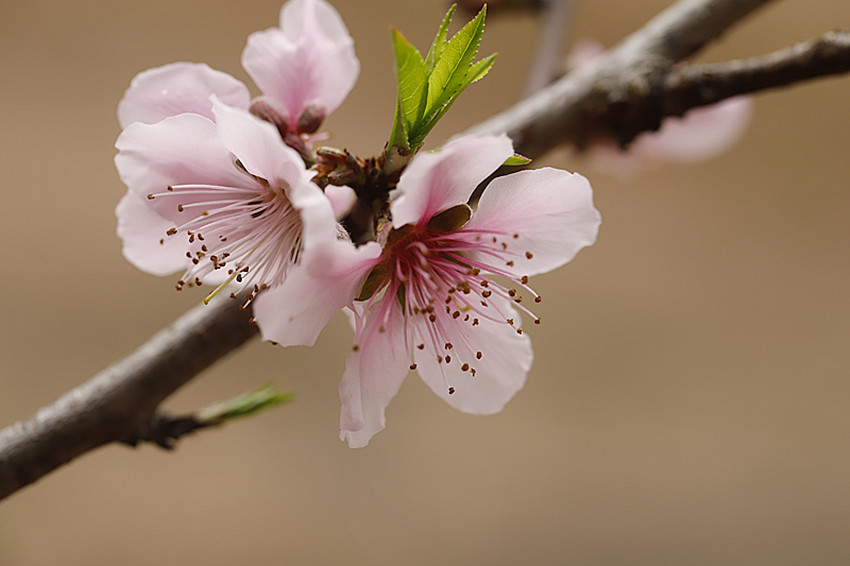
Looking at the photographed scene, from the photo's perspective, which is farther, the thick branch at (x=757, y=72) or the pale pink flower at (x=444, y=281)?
the thick branch at (x=757, y=72)

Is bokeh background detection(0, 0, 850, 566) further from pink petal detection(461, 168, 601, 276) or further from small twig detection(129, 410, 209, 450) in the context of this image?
pink petal detection(461, 168, 601, 276)

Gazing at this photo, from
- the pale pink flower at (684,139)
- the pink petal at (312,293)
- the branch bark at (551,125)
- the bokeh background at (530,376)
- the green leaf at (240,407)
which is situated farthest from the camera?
the bokeh background at (530,376)

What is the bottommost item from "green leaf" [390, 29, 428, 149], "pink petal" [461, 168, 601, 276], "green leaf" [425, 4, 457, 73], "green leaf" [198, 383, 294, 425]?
"pink petal" [461, 168, 601, 276]

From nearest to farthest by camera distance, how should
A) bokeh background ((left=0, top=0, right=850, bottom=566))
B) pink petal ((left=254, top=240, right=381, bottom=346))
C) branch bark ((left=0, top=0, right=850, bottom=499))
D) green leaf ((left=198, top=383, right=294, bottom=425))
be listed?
pink petal ((left=254, top=240, right=381, bottom=346))
branch bark ((left=0, top=0, right=850, bottom=499))
green leaf ((left=198, top=383, right=294, bottom=425))
bokeh background ((left=0, top=0, right=850, bottom=566))

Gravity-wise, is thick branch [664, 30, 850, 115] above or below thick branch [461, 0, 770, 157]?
below

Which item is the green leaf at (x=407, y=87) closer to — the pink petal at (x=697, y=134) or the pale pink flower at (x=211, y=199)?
the pale pink flower at (x=211, y=199)

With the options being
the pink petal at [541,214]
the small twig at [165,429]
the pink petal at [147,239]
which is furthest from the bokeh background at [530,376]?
the pink petal at [541,214]

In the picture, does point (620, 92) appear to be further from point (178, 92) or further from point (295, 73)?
point (178, 92)

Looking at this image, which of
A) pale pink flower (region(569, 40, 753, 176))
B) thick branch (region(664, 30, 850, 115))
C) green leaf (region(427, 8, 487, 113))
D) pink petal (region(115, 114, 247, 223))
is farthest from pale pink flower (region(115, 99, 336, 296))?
pale pink flower (region(569, 40, 753, 176))
